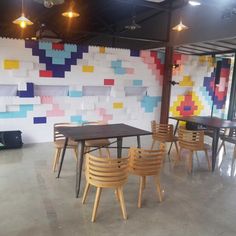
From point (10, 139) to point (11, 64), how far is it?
1522 mm

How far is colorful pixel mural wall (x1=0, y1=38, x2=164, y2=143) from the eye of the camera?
17.4 feet

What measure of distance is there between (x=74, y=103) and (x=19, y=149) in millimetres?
1584

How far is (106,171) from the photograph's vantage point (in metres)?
2.61

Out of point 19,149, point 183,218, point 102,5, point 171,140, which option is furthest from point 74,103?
point 183,218

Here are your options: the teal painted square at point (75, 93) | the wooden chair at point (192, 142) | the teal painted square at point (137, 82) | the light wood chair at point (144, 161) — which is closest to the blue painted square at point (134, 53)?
the teal painted square at point (137, 82)

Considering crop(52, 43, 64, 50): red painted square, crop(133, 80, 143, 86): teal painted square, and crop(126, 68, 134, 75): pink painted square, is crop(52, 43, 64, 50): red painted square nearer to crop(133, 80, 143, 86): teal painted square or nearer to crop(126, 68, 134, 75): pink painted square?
crop(126, 68, 134, 75): pink painted square

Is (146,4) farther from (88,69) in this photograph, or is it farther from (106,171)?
(106,171)

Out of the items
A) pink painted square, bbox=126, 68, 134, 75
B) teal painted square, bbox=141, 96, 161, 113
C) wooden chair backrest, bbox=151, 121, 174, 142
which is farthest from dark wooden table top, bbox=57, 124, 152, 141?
teal painted square, bbox=141, 96, 161, 113

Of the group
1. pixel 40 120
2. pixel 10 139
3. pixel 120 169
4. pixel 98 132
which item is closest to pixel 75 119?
pixel 40 120

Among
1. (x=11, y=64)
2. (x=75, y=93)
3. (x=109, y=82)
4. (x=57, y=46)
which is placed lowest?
(x=75, y=93)

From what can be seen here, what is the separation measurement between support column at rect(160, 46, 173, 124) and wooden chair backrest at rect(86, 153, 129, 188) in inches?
177

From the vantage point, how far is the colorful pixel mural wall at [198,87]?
284 inches

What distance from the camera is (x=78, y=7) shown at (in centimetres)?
694

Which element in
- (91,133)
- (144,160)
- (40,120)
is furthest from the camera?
(40,120)
